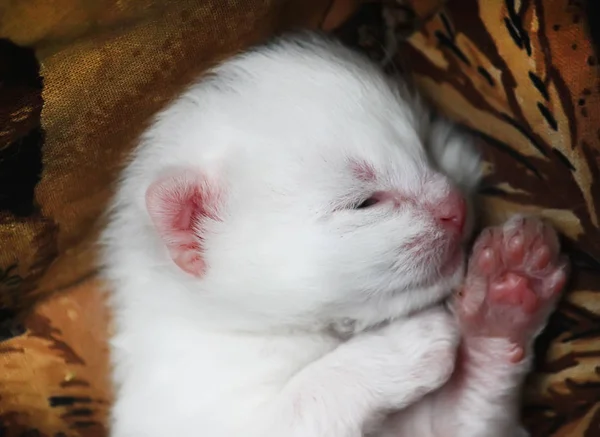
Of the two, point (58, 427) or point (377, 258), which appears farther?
point (58, 427)

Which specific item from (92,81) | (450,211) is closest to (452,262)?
(450,211)

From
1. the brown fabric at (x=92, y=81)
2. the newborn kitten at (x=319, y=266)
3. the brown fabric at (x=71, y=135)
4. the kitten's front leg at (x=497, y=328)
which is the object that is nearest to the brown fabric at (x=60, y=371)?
the brown fabric at (x=71, y=135)

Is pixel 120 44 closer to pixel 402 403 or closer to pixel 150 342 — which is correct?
pixel 150 342

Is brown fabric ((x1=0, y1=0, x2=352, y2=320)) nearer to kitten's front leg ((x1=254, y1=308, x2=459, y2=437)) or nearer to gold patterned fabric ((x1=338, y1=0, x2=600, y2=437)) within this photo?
gold patterned fabric ((x1=338, y1=0, x2=600, y2=437))

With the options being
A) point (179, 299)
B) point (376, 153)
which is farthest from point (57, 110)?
point (376, 153)

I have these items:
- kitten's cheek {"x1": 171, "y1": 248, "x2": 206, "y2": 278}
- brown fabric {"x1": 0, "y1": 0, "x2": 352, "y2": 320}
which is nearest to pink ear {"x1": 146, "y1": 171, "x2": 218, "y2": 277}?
kitten's cheek {"x1": 171, "y1": 248, "x2": 206, "y2": 278}
